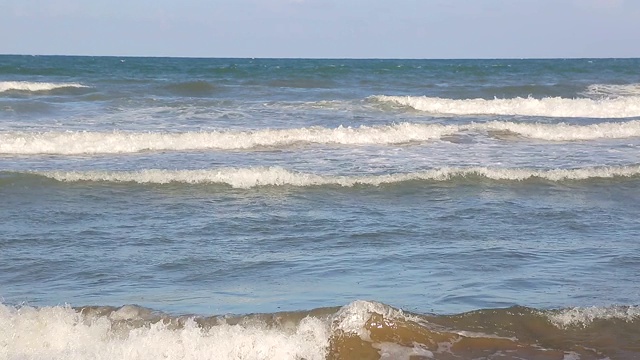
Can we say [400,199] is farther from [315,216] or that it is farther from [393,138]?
[393,138]

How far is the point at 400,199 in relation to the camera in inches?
404

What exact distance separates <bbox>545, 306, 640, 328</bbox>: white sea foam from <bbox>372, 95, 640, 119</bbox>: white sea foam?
18.1m

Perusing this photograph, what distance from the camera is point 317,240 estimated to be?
8023 mm

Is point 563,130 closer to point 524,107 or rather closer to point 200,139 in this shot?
point 524,107

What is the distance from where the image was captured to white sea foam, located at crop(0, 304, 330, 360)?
16.6 ft

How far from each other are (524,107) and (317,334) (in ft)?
68.1

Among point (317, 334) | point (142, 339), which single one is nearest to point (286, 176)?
point (317, 334)

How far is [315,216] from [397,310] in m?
3.80

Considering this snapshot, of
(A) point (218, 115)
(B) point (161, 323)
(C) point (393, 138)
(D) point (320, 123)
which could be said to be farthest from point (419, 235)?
(A) point (218, 115)

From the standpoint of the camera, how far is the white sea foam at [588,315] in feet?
18.3

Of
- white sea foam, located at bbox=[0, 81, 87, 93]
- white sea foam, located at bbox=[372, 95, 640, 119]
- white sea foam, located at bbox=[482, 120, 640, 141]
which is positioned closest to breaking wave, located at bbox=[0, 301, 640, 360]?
white sea foam, located at bbox=[482, 120, 640, 141]

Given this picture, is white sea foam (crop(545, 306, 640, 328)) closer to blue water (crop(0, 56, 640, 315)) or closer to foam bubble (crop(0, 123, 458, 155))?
blue water (crop(0, 56, 640, 315))

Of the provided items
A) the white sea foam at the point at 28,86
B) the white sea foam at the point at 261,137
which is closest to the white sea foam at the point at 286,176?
the white sea foam at the point at 261,137

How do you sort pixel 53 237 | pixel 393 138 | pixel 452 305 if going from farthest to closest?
pixel 393 138, pixel 53 237, pixel 452 305
